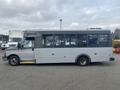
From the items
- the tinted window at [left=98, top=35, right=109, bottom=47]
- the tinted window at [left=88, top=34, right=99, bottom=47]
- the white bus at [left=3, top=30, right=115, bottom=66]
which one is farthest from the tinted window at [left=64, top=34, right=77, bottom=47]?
the tinted window at [left=98, top=35, right=109, bottom=47]

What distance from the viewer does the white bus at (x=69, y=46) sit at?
1470 cm

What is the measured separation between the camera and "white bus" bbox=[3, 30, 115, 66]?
1470 centimetres

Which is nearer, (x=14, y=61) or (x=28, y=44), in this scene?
(x=28, y=44)

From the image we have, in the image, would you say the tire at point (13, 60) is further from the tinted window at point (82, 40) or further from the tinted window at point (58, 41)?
the tinted window at point (82, 40)

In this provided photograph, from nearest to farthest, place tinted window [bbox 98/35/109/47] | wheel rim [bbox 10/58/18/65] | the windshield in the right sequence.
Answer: tinted window [bbox 98/35/109/47], the windshield, wheel rim [bbox 10/58/18/65]

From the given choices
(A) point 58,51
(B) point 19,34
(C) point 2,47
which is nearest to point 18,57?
(A) point 58,51

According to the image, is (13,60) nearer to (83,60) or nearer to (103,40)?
(83,60)

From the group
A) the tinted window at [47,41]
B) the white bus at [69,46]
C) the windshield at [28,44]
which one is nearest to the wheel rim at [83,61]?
the white bus at [69,46]

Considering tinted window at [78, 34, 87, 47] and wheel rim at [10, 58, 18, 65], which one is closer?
tinted window at [78, 34, 87, 47]

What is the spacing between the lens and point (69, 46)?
48.4 ft

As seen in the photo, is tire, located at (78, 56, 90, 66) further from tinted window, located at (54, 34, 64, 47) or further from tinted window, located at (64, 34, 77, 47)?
tinted window, located at (54, 34, 64, 47)

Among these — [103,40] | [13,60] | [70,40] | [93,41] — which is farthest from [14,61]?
[103,40]
